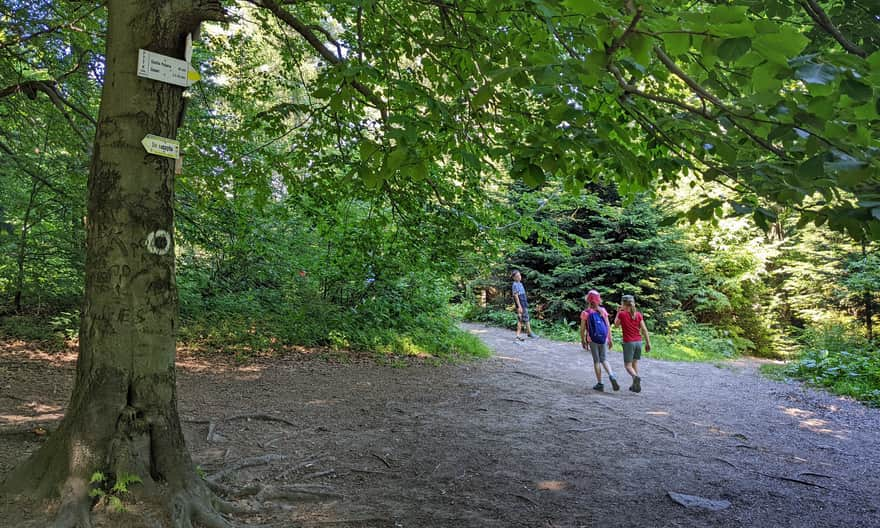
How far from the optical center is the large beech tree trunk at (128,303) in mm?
3000

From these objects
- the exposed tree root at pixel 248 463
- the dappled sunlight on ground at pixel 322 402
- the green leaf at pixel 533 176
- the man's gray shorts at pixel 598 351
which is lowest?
the dappled sunlight on ground at pixel 322 402

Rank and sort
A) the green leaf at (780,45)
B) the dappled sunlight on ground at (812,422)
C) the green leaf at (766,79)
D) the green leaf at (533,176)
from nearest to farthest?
the green leaf at (780,45) → the green leaf at (766,79) → the green leaf at (533,176) → the dappled sunlight on ground at (812,422)

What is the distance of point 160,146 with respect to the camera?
313 centimetres

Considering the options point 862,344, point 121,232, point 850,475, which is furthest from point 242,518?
point 862,344

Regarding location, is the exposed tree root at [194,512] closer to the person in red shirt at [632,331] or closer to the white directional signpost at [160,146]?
the white directional signpost at [160,146]

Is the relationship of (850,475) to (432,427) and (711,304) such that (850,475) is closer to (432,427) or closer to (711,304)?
(432,427)

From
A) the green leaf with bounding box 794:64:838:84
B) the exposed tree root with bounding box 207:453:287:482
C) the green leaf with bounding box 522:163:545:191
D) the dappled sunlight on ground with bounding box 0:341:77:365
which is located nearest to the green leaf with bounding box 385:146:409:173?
the green leaf with bounding box 522:163:545:191

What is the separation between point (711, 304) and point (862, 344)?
5.69 meters

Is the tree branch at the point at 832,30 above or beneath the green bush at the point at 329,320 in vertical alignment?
above

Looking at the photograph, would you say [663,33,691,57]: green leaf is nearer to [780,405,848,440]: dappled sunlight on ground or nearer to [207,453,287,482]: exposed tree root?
[207,453,287,482]: exposed tree root

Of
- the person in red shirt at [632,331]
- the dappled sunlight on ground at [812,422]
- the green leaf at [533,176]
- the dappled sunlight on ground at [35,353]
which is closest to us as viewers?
the green leaf at [533,176]

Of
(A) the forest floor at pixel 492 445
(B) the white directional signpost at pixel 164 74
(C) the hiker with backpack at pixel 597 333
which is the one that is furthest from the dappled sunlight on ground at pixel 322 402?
(B) the white directional signpost at pixel 164 74

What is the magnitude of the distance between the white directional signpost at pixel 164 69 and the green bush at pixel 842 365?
10624mm

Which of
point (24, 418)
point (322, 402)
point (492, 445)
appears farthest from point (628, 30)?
point (24, 418)
